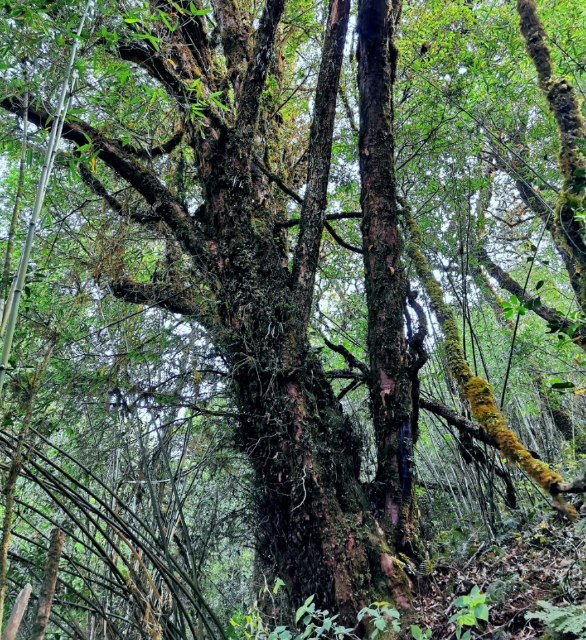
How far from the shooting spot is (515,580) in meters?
1.87

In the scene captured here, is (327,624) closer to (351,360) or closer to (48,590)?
(48,590)

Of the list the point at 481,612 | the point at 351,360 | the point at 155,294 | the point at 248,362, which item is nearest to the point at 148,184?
the point at 155,294

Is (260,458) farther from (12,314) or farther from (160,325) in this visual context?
(12,314)

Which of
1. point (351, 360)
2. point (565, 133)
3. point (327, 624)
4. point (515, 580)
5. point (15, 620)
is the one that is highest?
point (565, 133)

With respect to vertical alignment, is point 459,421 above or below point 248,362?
below

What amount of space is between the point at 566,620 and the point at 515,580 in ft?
1.61

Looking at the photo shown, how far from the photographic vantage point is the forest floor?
169cm

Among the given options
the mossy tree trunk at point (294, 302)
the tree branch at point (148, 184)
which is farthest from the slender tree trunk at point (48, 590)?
the tree branch at point (148, 184)

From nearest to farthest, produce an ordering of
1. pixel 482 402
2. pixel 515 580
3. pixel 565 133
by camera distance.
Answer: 1. pixel 515 580
2. pixel 482 402
3. pixel 565 133

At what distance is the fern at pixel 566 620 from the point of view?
1361 mm

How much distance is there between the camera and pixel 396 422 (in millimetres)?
2377

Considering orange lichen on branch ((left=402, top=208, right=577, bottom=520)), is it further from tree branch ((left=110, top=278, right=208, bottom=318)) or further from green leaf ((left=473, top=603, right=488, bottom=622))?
tree branch ((left=110, top=278, right=208, bottom=318))

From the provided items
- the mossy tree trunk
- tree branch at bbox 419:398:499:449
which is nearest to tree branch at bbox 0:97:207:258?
the mossy tree trunk

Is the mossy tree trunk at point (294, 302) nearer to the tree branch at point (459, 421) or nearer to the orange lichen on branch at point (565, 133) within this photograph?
the tree branch at point (459, 421)
